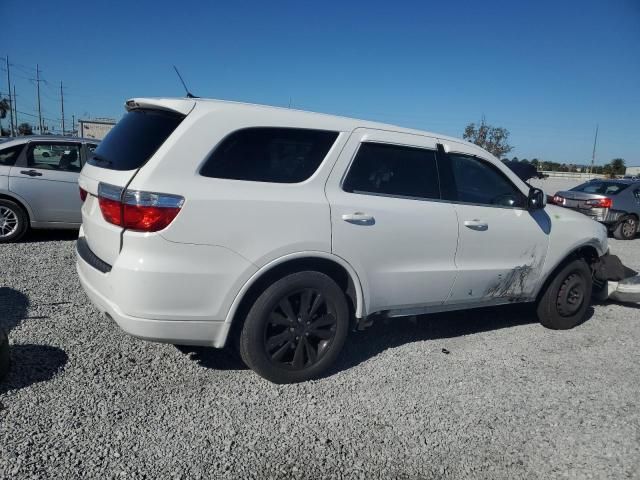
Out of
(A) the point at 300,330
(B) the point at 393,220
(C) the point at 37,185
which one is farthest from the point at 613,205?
(C) the point at 37,185

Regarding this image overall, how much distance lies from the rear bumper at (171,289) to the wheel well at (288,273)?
0.50 ft

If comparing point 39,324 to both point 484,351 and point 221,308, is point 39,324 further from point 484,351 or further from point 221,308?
point 484,351

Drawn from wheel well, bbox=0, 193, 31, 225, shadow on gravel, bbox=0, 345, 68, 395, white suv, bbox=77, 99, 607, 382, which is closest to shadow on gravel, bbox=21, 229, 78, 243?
wheel well, bbox=0, 193, 31, 225

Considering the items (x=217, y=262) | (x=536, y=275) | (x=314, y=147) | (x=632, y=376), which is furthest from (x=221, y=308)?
(x=632, y=376)

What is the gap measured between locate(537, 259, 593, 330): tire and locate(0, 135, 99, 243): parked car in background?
6.47 meters

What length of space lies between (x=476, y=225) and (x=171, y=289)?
A: 2506mm

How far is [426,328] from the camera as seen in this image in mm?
4605

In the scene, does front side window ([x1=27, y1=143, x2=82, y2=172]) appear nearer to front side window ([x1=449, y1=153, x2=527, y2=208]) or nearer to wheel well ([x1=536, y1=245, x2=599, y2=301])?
front side window ([x1=449, y1=153, x2=527, y2=208])

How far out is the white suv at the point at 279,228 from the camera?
9.20ft

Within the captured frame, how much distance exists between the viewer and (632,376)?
386cm

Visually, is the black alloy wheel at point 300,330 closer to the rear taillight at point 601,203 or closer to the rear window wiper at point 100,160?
the rear window wiper at point 100,160

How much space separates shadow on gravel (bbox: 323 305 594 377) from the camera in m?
3.95


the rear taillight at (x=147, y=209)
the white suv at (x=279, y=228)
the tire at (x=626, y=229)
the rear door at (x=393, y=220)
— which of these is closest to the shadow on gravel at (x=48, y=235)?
the white suv at (x=279, y=228)

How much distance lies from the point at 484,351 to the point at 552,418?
3.40 feet
